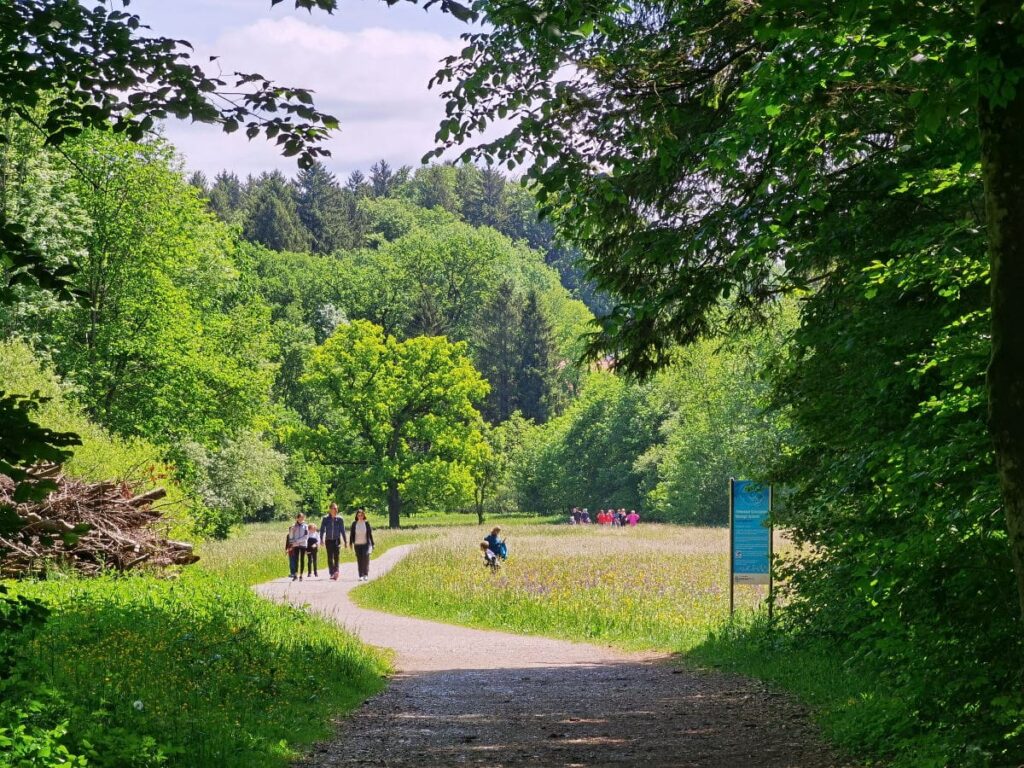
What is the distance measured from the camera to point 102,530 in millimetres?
19016

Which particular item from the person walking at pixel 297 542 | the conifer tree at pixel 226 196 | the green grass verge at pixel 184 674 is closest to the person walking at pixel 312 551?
the person walking at pixel 297 542

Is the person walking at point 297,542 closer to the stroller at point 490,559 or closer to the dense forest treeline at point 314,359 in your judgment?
the dense forest treeline at point 314,359

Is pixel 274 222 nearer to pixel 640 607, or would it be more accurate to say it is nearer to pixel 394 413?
pixel 394 413

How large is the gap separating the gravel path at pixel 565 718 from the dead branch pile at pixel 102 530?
17.5 feet

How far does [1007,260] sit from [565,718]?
284 inches

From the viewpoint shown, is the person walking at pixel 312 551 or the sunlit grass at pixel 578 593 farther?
the person walking at pixel 312 551

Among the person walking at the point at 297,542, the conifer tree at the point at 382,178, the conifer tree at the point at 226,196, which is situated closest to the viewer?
the person walking at the point at 297,542

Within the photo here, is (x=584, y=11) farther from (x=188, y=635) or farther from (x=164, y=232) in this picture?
(x=164, y=232)

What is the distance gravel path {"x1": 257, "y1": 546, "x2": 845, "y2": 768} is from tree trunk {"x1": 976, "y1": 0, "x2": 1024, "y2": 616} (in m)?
4.24

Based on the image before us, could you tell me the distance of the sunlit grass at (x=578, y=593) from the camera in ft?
62.7

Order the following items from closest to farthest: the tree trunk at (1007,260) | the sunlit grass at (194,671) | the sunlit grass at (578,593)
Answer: the tree trunk at (1007,260) → the sunlit grass at (194,671) → the sunlit grass at (578,593)

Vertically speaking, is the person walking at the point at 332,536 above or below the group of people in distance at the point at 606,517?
above

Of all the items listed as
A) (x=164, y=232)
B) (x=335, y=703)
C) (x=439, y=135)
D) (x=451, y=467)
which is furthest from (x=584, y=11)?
(x=451, y=467)

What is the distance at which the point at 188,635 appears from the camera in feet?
39.3
